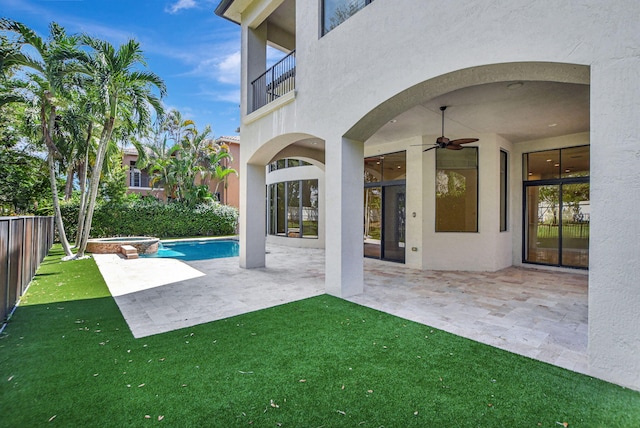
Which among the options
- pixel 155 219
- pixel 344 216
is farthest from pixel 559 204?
pixel 155 219

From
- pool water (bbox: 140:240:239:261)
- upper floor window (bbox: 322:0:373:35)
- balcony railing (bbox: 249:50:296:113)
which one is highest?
upper floor window (bbox: 322:0:373:35)

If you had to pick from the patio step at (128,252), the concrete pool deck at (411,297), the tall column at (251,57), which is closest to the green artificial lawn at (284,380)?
the concrete pool deck at (411,297)

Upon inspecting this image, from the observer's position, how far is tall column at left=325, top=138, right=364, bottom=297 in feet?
19.6

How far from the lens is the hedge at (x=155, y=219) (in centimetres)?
1578

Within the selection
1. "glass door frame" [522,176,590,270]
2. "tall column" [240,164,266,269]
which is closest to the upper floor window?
"tall column" [240,164,266,269]

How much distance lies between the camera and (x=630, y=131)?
9.15 feet

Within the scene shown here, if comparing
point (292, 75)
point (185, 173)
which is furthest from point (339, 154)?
point (185, 173)

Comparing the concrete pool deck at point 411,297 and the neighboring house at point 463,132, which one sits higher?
the neighboring house at point 463,132

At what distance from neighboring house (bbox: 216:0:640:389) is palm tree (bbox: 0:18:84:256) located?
15.5ft

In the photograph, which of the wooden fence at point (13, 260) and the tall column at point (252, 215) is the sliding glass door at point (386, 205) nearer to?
the tall column at point (252, 215)

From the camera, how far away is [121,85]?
951 cm

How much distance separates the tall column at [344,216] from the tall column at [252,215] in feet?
11.6

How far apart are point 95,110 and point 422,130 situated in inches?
398

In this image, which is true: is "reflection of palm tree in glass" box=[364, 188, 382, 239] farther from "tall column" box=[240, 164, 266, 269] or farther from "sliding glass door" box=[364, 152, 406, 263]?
"tall column" box=[240, 164, 266, 269]
